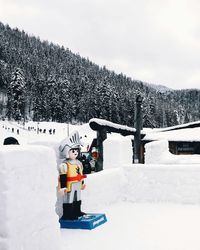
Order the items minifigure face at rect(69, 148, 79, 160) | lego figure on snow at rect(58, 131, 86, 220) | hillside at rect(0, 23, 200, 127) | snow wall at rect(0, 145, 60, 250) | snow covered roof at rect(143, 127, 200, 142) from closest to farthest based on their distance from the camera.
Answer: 1. snow wall at rect(0, 145, 60, 250)
2. lego figure on snow at rect(58, 131, 86, 220)
3. minifigure face at rect(69, 148, 79, 160)
4. snow covered roof at rect(143, 127, 200, 142)
5. hillside at rect(0, 23, 200, 127)

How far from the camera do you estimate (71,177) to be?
278 inches

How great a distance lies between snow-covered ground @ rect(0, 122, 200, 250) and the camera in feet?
19.4

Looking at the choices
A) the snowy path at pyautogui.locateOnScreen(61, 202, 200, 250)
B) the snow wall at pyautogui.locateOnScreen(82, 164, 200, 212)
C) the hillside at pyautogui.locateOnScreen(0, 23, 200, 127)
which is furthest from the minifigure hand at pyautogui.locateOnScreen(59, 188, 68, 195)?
the hillside at pyautogui.locateOnScreen(0, 23, 200, 127)

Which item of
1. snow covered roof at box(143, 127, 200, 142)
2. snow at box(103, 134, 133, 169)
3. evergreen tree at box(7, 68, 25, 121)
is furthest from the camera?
evergreen tree at box(7, 68, 25, 121)

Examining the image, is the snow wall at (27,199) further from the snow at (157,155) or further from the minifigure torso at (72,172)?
the snow at (157,155)

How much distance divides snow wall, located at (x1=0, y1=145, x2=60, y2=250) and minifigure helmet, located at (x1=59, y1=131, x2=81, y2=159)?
2181 mm

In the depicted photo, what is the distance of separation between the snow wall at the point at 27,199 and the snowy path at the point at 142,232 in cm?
133

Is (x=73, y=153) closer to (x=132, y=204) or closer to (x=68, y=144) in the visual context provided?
(x=68, y=144)

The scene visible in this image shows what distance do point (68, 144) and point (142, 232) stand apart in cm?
201

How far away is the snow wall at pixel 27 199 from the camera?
12.9 feet

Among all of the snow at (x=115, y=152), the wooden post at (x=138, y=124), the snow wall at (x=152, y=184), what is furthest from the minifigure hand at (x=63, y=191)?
the wooden post at (x=138, y=124)

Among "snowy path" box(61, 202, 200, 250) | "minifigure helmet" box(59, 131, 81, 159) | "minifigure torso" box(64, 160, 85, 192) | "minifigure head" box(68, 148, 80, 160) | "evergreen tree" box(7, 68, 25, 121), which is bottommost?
"snowy path" box(61, 202, 200, 250)

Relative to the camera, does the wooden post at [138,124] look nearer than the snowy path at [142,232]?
No

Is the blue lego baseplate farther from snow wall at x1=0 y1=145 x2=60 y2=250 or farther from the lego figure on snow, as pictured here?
snow wall at x1=0 y1=145 x2=60 y2=250
